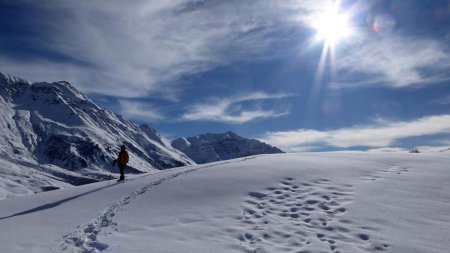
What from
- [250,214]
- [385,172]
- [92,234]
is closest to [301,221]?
[250,214]

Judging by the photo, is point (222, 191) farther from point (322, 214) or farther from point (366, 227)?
point (366, 227)

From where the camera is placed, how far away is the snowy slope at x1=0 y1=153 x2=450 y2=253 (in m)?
12.5

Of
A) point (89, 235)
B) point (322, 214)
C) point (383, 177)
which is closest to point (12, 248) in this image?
point (89, 235)

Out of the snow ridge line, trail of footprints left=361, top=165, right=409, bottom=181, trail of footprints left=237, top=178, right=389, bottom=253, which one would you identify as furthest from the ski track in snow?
the snow ridge line

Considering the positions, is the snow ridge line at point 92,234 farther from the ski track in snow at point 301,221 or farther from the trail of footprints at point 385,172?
the trail of footprints at point 385,172

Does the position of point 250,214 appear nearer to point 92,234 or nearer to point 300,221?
point 300,221

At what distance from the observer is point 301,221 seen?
14.5 metres

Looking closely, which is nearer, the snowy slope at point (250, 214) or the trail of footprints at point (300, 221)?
the snowy slope at point (250, 214)

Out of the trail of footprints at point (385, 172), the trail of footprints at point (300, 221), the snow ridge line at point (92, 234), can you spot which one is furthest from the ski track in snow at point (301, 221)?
the snow ridge line at point (92, 234)

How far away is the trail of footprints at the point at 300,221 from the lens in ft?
Result: 41.3

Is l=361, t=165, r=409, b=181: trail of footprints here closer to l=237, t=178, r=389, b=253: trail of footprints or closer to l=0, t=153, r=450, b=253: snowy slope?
l=0, t=153, r=450, b=253: snowy slope

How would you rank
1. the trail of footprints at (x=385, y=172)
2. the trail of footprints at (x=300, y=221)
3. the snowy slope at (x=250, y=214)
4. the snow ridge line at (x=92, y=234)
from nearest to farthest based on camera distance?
the snow ridge line at (x=92, y=234), the snowy slope at (x=250, y=214), the trail of footprints at (x=300, y=221), the trail of footprints at (x=385, y=172)

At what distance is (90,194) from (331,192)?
11.8 m

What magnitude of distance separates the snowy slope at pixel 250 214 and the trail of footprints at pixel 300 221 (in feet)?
0.10
